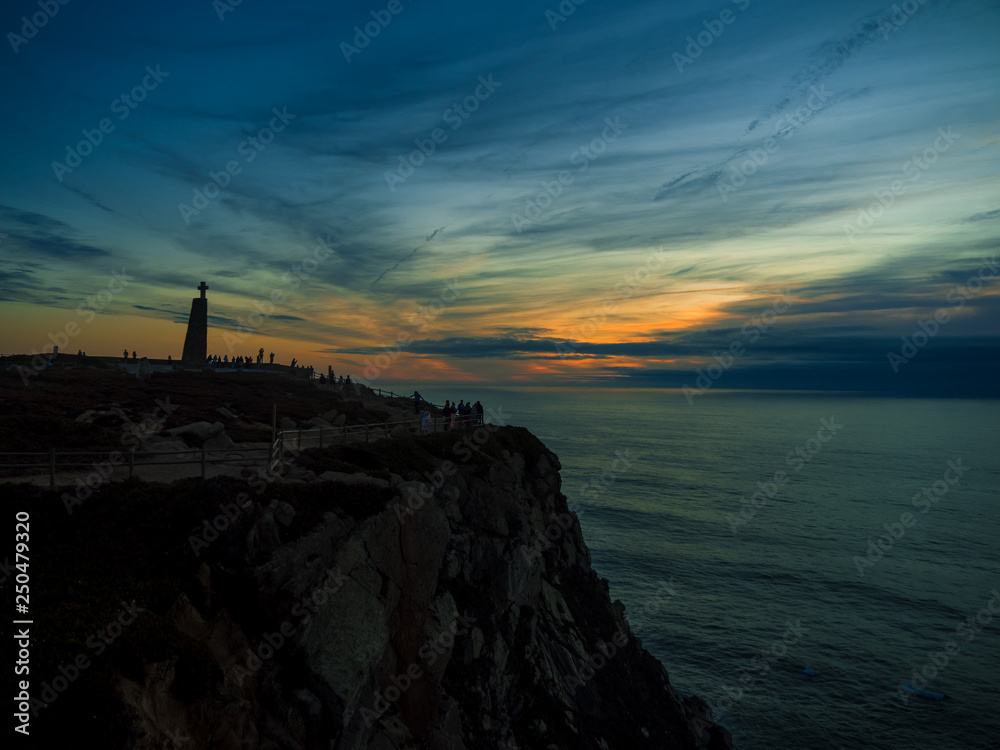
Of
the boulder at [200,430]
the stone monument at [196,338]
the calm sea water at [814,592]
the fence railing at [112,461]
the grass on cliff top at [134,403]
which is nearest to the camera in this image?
the fence railing at [112,461]

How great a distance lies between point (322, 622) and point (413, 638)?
4298 mm

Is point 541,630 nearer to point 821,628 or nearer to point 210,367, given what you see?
point 821,628

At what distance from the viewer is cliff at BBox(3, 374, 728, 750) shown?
11031 mm

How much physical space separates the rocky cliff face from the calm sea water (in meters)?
8.36

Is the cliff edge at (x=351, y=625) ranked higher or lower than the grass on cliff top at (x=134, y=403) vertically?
lower

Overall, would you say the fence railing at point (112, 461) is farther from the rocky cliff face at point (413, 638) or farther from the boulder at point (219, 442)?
the rocky cliff face at point (413, 638)

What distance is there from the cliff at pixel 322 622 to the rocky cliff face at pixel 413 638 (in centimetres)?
5

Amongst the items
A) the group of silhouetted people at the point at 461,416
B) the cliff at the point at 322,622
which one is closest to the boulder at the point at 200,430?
the cliff at the point at 322,622

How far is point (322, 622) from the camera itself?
14.1 metres

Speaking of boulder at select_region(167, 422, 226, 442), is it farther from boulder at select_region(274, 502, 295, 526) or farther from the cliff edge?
boulder at select_region(274, 502, 295, 526)

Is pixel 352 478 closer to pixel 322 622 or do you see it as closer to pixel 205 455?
pixel 322 622

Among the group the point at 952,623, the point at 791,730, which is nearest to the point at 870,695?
the point at 791,730

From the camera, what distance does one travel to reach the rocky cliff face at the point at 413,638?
12.7 metres

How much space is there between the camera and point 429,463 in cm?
2539
